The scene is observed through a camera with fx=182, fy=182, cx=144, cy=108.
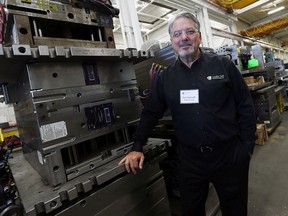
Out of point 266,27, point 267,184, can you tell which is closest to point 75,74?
point 267,184

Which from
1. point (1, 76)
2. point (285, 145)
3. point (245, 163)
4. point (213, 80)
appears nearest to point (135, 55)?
point (213, 80)

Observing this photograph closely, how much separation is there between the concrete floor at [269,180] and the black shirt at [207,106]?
0.93 m

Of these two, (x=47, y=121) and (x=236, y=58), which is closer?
(x=47, y=121)

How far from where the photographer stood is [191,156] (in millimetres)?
1066

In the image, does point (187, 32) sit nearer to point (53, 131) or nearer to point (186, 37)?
point (186, 37)

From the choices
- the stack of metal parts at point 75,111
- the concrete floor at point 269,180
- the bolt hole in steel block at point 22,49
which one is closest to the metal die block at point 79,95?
the stack of metal parts at point 75,111

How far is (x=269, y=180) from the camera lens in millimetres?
1954

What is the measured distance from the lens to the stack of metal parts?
66cm

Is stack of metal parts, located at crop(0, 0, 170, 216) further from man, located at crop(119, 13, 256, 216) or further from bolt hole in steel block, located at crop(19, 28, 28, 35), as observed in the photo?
man, located at crop(119, 13, 256, 216)

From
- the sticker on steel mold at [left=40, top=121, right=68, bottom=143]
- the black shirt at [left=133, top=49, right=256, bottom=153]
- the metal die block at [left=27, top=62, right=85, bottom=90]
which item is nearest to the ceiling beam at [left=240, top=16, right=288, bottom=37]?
the black shirt at [left=133, top=49, right=256, bottom=153]

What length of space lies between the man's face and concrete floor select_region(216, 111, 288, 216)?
140 cm

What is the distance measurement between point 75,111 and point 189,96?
1.97 ft

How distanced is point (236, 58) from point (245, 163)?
2.85 meters

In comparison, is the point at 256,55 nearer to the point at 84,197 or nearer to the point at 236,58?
the point at 236,58
